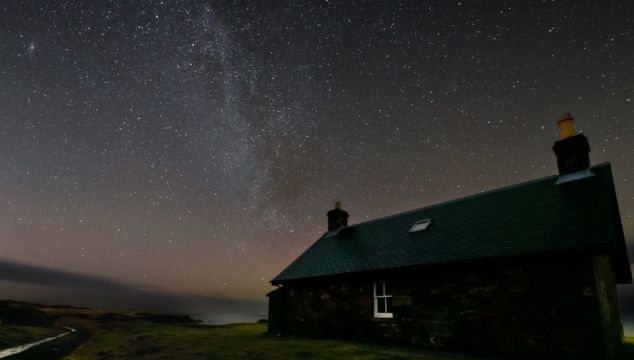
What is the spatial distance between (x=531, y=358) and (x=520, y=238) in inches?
155

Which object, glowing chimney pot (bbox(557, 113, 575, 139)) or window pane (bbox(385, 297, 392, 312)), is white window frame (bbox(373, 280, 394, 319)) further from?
glowing chimney pot (bbox(557, 113, 575, 139))

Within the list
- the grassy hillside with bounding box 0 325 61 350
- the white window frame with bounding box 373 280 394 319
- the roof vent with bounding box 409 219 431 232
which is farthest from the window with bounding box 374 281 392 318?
the grassy hillside with bounding box 0 325 61 350

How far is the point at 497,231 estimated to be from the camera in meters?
13.7

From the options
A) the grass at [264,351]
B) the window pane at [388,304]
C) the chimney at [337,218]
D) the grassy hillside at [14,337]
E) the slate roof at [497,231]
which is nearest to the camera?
the slate roof at [497,231]

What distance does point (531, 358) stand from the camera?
10.5 meters

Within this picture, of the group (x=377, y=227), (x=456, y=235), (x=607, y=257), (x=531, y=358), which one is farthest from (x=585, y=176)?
(x=377, y=227)

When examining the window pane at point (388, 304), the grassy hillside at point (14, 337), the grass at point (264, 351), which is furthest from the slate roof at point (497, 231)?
the grassy hillside at point (14, 337)

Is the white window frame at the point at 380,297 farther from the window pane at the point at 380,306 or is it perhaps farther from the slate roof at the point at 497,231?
the slate roof at the point at 497,231

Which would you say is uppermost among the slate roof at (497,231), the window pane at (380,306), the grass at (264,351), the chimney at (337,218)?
the chimney at (337,218)

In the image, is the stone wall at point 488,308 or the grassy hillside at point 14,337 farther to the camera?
the grassy hillside at point 14,337

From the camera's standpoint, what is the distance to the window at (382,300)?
48.5 ft

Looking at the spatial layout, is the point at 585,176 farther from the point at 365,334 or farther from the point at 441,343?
the point at 365,334

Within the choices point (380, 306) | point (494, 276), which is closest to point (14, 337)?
point (380, 306)

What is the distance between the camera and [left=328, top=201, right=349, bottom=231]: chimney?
2519 centimetres
